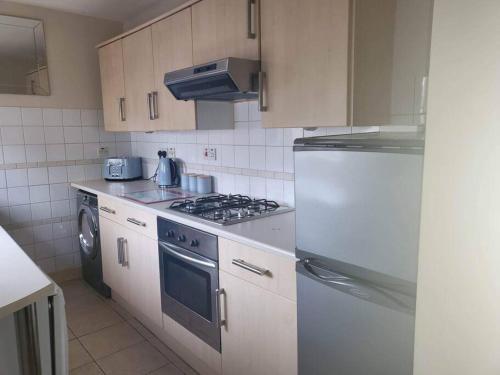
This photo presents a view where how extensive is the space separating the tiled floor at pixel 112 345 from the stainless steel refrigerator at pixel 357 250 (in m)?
1.21

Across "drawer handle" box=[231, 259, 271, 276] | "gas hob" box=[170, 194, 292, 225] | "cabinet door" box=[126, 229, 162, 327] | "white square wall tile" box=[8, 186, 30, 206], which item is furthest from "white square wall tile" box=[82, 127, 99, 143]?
"drawer handle" box=[231, 259, 271, 276]

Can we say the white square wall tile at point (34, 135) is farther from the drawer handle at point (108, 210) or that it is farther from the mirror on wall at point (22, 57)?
the drawer handle at point (108, 210)

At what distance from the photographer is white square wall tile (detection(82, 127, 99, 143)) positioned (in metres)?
3.45

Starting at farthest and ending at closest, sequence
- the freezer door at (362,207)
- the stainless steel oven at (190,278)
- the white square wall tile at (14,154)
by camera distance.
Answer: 1. the white square wall tile at (14,154)
2. the stainless steel oven at (190,278)
3. the freezer door at (362,207)

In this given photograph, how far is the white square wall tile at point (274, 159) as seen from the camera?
2.21 meters

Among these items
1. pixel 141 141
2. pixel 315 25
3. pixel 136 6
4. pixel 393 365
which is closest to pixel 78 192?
pixel 141 141

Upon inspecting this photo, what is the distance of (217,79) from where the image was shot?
1800 mm

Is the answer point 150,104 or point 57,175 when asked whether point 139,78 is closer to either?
point 150,104

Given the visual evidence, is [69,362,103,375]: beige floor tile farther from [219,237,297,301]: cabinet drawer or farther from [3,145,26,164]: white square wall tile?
[3,145,26,164]: white square wall tile

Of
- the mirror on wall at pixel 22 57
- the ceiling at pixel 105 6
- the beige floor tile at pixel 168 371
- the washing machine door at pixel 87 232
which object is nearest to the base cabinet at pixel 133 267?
the washing machine door at pixel 87 232

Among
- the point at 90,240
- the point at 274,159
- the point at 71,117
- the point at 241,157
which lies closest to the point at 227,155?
the point at 241,157

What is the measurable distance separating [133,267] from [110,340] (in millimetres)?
495

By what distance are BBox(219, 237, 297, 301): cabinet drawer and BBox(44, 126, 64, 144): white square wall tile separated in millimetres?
2286

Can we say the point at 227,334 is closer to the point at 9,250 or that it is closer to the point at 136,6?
the point at 9,250
